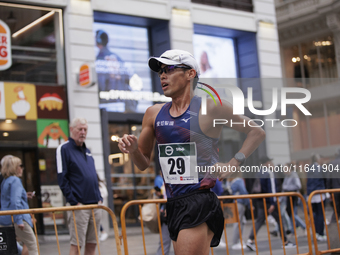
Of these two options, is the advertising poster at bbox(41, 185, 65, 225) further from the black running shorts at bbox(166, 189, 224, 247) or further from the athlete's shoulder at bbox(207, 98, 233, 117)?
the athlete's shoulder at bbox(207, 98, 233, 117)

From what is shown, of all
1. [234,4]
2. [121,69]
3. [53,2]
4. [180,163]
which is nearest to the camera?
[180,163]

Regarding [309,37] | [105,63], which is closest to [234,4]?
[105,63]

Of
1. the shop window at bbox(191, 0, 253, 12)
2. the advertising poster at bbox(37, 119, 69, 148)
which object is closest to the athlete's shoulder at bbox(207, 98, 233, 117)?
the advertising poster at bbox(37, 119, 69, 148)

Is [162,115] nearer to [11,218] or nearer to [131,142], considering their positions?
[131,142]

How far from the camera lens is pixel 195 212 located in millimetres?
3578

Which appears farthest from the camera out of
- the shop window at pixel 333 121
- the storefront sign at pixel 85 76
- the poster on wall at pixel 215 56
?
the poster on wall at pixel 215 56

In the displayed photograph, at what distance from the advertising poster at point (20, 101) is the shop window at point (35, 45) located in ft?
0.65

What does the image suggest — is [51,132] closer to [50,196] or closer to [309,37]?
[50,196]

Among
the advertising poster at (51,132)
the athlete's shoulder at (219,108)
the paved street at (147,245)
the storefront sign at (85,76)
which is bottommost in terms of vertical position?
the paved street at (147,245)

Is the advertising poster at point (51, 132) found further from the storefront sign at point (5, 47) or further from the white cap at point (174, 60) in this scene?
the white cap at point (174, 60)

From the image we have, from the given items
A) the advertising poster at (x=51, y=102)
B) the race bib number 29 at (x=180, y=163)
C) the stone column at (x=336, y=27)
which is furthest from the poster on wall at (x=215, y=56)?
the race bib number 29 at (x=180, y=163)

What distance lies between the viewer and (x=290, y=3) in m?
27.5

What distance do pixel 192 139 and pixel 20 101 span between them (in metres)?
9.29

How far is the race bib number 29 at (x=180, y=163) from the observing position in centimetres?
362
